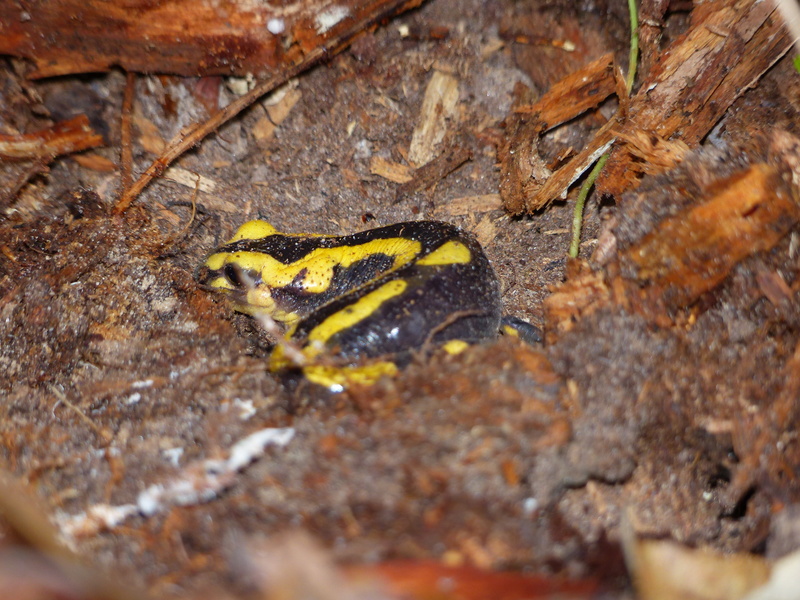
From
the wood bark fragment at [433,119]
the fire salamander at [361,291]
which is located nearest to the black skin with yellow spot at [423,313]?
the fire salamander at [361,291]

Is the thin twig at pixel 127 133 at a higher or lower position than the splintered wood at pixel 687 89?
higher

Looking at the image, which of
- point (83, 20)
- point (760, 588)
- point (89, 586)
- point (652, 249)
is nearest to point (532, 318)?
point (652, 249)

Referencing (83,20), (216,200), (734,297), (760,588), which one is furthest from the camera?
(216,200)

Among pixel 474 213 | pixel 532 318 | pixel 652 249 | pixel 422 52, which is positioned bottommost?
pixel 652 249

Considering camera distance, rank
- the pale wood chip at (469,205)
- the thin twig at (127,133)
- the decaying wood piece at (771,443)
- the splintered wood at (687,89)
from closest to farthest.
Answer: the decaying wood piece at (771,443), the splintered wood at (687,89), the thin twig at (127,133), the pale wood chip at (469,205)

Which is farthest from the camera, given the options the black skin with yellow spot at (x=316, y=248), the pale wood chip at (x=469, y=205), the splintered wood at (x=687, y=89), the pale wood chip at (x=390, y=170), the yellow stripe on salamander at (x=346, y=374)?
the pale wood chip at (x=390, y=170)

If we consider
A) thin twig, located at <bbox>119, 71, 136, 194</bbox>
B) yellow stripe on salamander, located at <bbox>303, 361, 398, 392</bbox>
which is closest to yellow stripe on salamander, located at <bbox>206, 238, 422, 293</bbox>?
thin twig, located at <bbox>119, 71, 136, 194</bbox>

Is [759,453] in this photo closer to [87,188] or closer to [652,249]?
[652,249]

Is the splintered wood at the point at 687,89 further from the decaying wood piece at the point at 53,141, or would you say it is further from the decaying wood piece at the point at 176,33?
the decaying wood piece at the point at 53,141

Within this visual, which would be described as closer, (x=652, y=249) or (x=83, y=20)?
(x=652, y=249)
